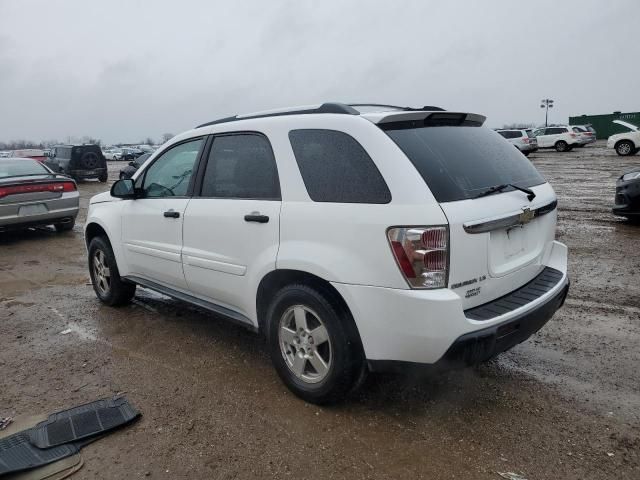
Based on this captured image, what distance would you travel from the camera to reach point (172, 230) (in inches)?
159

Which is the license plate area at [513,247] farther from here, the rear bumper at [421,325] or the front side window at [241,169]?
the front side window at [241,169]

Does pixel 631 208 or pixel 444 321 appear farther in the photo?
pixel 631 208

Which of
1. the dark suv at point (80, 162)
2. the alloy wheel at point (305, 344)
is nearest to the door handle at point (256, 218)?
the alloy wheel at point (305, 344)

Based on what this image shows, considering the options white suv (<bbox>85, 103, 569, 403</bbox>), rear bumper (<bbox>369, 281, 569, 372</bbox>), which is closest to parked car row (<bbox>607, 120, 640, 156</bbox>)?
white suv (<bbox>85, 103, 569, 403</bbox>)

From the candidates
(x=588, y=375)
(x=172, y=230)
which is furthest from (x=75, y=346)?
(x=588, y=375)

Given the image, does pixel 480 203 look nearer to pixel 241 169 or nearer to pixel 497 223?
pixel 497 223

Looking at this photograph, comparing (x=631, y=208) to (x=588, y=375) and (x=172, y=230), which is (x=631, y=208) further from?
(x=172, y=230)

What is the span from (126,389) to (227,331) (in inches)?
44.8

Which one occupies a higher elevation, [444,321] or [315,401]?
[444,321]

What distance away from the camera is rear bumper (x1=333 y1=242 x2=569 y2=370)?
255cm

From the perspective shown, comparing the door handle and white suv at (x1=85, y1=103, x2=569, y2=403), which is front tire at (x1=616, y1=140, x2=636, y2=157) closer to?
white suv at (x1=85, y1=103, x2=569, y2=403)

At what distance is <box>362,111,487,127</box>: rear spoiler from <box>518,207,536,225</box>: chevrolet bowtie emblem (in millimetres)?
736

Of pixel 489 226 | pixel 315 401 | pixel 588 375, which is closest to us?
pixel 489 226

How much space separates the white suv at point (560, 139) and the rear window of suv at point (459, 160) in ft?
110
